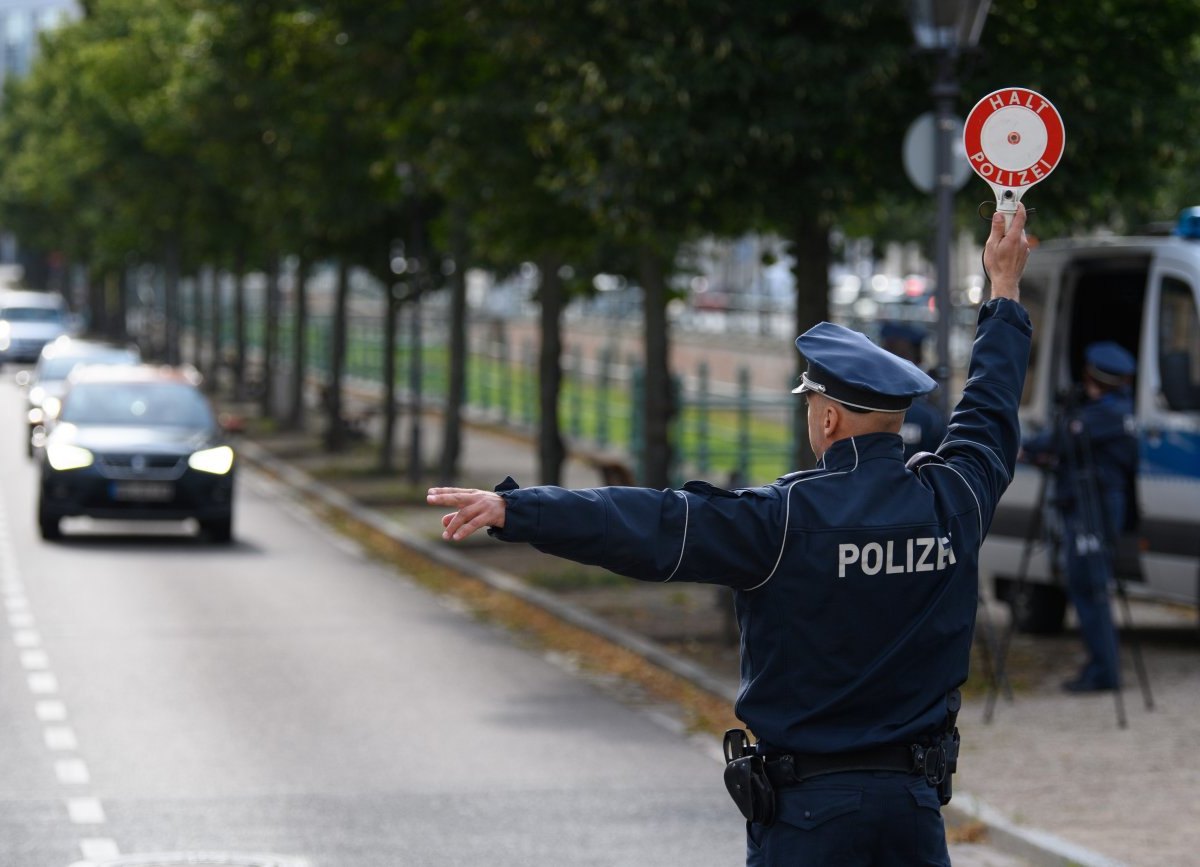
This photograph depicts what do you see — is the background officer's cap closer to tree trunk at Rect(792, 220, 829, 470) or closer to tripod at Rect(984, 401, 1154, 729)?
tripod at Rect(984, 401, 1154, 729)

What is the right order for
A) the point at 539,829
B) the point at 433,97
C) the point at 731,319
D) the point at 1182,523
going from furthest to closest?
the point at 731,319 < the point at 433,97 < the point at 1182,523 < the point at 539,829

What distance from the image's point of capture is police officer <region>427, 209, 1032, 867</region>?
457cm

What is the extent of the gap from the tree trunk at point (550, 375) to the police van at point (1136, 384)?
7.77 metres

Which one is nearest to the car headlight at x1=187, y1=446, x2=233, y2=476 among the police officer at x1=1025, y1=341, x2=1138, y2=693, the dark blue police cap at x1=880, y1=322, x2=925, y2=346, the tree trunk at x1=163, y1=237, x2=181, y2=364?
the police officer at x1=1025, y1=341, x2=1138, y2=693

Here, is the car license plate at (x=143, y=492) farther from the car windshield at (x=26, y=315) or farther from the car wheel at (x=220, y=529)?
the car windshield at (x=26, y=315)

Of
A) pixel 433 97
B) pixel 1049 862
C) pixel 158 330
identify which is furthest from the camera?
pixel 158 330

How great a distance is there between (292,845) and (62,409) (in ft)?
50.9

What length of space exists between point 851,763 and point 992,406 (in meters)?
0.83

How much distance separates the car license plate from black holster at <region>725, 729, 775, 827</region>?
60.0 feet

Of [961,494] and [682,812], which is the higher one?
[961,494]

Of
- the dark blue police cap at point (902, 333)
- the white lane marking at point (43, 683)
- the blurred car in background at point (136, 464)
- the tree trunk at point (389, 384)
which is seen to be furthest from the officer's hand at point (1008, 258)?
the tree trunk at point (389, 384)

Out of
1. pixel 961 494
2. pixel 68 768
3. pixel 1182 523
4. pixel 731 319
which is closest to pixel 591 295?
pixel 1182 523

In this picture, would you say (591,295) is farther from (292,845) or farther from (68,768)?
(292,845)

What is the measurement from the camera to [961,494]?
480 centimetres
